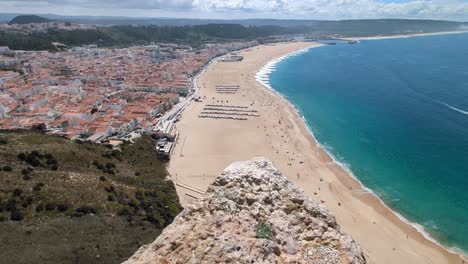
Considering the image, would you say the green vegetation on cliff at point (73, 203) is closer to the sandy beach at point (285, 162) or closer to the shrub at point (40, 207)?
the shrub at point (40, 207)

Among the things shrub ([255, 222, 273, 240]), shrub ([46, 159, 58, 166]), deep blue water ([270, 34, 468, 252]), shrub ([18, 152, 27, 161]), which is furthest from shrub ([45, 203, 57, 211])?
deep blue water ([270, 34, 468, 252])

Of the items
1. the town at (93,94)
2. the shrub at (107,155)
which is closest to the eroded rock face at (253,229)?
the shrub at (107,155)

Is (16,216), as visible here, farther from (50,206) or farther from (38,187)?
(38,187)

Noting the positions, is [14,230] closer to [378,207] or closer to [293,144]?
[378,207]

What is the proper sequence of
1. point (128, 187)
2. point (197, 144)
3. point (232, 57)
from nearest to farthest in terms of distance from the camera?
point (128, 187) → point (197, 144) → point (232, 57)

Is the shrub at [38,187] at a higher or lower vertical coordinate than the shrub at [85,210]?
higher

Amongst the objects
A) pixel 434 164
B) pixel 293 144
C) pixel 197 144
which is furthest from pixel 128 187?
pixel 434 164

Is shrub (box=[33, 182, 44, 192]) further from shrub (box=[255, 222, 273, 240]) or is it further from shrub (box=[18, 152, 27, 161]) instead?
shrub (box=[255, 222, 273, 240])

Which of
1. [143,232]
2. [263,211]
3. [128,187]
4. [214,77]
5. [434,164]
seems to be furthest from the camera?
[214,77]
